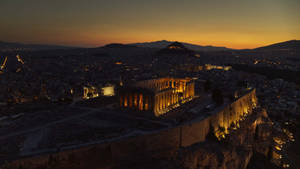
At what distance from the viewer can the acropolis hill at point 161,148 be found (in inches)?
672

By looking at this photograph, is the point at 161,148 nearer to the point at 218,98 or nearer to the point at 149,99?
the point at 149,99

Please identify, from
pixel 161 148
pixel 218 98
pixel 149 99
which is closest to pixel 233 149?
pixel 218 98

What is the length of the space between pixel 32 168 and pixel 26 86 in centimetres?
4090

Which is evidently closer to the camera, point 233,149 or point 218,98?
point 233,149

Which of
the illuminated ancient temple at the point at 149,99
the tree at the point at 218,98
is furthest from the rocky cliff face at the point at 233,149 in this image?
the illuminated ancient temple at the point at 149,99

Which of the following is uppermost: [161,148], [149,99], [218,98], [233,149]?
[149,99]

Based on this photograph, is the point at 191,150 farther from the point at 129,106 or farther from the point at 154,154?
the point at 129,106

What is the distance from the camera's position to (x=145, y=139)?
821 inches

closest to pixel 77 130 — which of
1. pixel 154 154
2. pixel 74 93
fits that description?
pixel 154 154

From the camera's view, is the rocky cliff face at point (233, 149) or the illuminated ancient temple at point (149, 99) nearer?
the rocky cliff face at point (233, 149)

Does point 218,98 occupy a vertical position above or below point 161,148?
above

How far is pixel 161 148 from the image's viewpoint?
2198cm

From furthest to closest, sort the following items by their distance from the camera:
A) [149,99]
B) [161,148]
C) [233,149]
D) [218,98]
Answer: [218,98] → [149,99] → [233,149] → [161,148]

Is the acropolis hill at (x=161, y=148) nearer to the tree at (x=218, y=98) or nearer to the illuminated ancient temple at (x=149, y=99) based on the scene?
the tree at (x=218, y=98)
